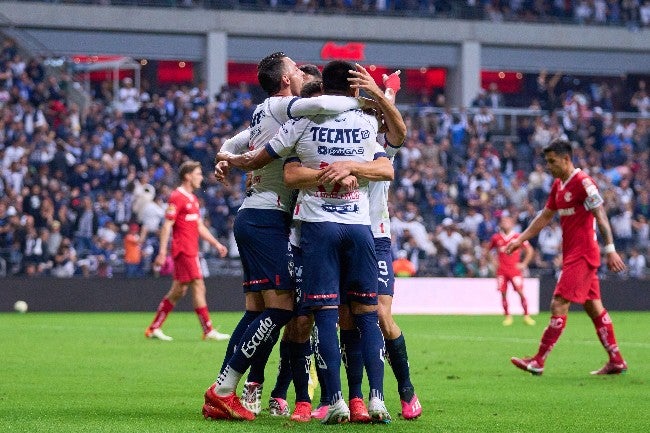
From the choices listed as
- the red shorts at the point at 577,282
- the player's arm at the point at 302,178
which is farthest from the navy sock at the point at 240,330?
the red shorts at the point at 577,282

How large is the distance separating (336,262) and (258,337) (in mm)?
825

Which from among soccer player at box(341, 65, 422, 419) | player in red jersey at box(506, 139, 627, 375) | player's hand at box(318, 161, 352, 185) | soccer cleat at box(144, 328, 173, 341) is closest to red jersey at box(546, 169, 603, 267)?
player in red jersey at box(506, 139, 627, 375)

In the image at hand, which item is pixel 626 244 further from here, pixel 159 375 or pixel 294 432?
pixel 294 432

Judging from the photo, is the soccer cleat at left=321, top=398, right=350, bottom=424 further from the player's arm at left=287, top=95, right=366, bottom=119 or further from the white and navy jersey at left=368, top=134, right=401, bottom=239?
the player's arm at left=287, top=95, right=366, bottom=119

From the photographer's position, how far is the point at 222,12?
141ft

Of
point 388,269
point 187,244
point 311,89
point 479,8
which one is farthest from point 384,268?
point 479,8

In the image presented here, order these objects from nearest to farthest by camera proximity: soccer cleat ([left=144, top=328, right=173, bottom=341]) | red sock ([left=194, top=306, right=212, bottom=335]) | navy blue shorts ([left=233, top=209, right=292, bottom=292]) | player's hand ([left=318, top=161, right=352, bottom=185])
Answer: player's hand ([left=318, top=161, right=352, bottom=185]) < navy blue shorts ([left=233, top=209, right=292, bottom=292]) < red sock ([left=194, top=306, right=212, bottom=335]) < soccer cleat ([left=144, top=328, right=173, bottom=341])

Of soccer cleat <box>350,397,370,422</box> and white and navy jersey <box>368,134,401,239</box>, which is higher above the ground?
white and navy jersey <box>368,134,401,239</box>

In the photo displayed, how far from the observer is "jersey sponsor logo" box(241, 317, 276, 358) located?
29.0 ft

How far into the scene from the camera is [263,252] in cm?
896

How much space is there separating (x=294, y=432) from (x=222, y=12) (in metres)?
36.1

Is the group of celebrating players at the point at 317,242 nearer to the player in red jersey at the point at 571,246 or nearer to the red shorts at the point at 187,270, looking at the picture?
the player in red jersey at the point at 571,246

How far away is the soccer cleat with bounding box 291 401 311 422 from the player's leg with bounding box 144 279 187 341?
920 cm

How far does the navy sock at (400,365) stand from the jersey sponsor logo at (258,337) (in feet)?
2.89
